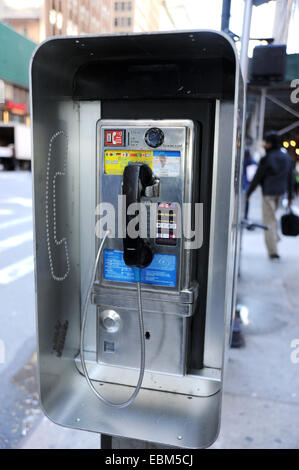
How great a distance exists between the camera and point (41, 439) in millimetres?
2090

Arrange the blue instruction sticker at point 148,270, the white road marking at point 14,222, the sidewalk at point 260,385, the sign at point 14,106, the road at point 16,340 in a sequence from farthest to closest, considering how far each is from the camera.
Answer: the white road marking at point 14,222, the sign at point 14,106, the road at point 16,340, the sidewalk at point 260,385, the blue instruction sticker at point 148,270

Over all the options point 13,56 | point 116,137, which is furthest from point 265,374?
point 13,56

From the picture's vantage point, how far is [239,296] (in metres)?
4.05

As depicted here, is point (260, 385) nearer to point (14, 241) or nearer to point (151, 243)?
point (151, 243)

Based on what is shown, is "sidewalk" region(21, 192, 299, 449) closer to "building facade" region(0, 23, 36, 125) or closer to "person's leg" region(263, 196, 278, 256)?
"person's leg" region(263, 196, 278, 256)

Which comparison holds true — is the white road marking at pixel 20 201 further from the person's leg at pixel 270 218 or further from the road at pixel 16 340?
the person's leg at pixel 270 218

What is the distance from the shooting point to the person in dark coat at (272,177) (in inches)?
187

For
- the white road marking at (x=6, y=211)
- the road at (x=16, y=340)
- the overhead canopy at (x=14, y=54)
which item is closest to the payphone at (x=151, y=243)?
the overhead canopy at (x=14, y=54)

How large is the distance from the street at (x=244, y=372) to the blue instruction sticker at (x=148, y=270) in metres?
0.96

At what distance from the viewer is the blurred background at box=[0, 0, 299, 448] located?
1.76 m

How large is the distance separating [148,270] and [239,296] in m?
2.64

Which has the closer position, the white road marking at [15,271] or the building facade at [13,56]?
the building facade at [13,56]

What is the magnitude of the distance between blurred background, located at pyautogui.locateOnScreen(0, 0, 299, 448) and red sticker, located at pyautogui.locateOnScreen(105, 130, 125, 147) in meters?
0.40

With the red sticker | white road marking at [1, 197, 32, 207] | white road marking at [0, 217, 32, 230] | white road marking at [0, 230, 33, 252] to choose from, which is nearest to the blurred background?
the red sticker
